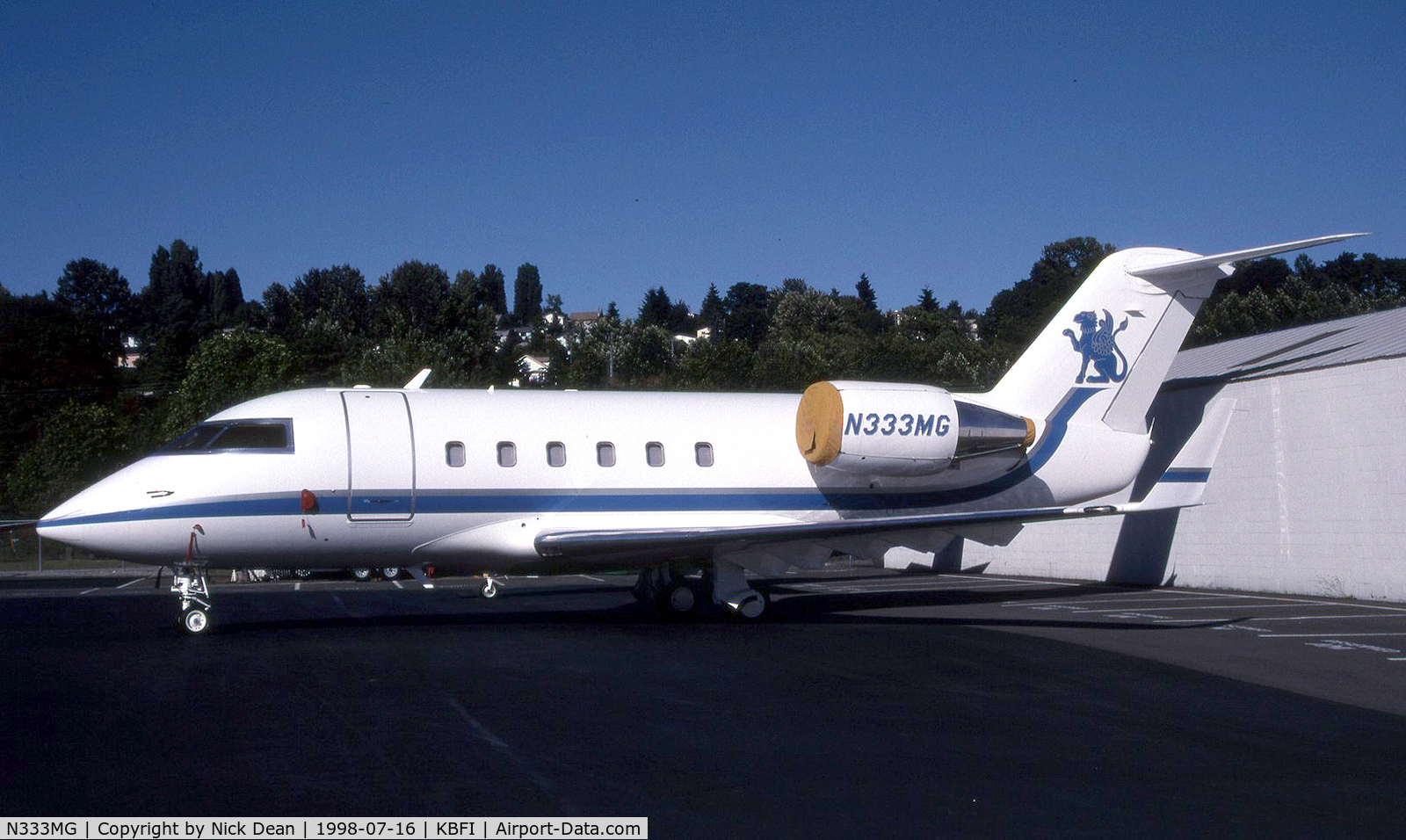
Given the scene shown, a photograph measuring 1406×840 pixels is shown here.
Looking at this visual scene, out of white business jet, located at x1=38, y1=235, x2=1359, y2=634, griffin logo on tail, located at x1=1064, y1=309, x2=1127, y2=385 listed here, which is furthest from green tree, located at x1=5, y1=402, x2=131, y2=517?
griffin logo on tail, located at x1=1064, y1=309, x2=1127, y2=385

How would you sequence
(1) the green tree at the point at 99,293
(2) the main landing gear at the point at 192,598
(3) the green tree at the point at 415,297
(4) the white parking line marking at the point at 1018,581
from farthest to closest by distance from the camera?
(1) the green tree at the point at 99,293 < (3) the green tree at the point at 415,297 < (4) the white parking line marking at the point at 1018,581 < (2) the main landing gear at the point at 192,598

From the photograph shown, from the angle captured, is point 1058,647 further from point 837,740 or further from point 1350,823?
point 1350,823

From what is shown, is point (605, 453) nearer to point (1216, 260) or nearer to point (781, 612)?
point (781, 612)

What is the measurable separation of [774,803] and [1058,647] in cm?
902

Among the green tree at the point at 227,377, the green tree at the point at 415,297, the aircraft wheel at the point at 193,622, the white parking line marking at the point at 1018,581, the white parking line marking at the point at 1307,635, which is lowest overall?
the white parking line marking at the point at 1018,581

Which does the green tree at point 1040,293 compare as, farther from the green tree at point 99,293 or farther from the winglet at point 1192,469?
the green tree at point 99,293

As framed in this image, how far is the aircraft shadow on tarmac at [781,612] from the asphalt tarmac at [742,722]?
199 millimetres

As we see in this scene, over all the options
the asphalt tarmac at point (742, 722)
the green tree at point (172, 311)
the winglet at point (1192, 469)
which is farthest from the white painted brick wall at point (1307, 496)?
the green tree at point (172, 311)

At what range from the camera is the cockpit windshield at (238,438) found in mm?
16844

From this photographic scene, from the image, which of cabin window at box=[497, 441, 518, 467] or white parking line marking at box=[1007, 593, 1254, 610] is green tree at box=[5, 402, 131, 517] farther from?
white parking line marking at box=[1007, 593, 1254, 610]

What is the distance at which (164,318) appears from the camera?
119750 millimetres

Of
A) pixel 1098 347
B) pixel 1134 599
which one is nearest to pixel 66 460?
pixel 1134 599

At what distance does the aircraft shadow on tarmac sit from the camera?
60.8 feet

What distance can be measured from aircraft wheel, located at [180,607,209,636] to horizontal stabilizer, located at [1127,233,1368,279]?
15607 mm
